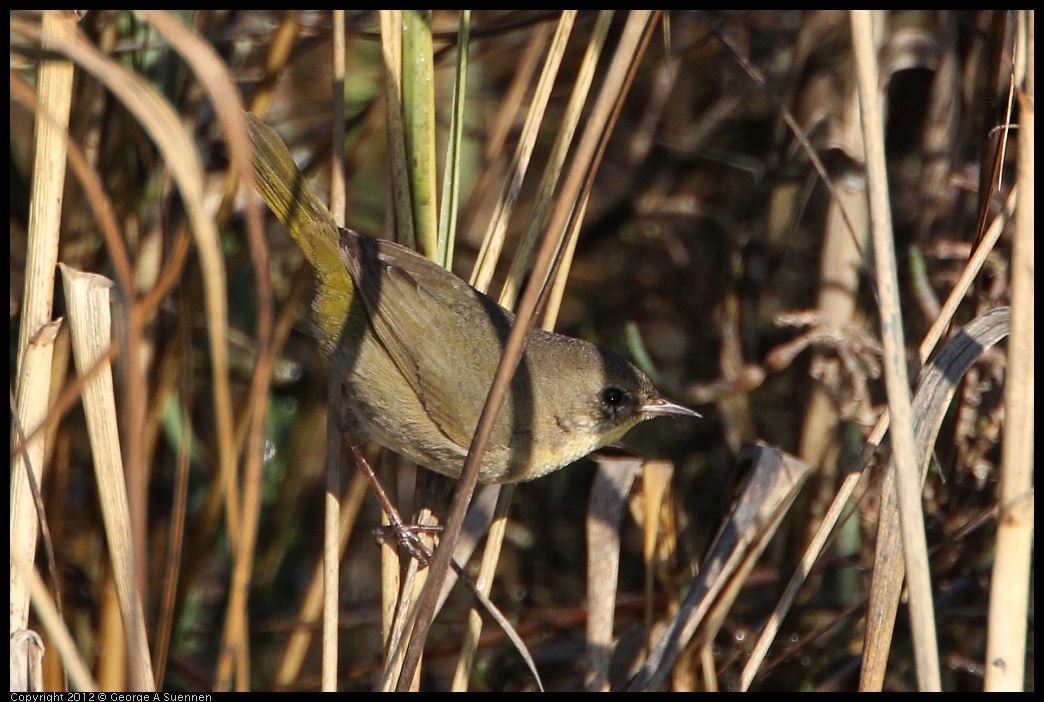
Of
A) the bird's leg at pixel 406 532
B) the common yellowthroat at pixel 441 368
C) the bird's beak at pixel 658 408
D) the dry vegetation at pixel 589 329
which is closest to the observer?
the dry vegetation at pixel 589 329

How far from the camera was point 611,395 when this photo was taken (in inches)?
102

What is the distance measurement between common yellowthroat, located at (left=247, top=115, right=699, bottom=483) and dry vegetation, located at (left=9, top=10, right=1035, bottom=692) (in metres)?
0.14

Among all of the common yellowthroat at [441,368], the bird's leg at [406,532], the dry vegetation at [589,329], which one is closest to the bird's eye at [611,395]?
the common yellowthroat at [441,368]

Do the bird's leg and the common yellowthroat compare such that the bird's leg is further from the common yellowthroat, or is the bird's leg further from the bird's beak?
Result: the bird's beak

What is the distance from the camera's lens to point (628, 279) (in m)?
3.96

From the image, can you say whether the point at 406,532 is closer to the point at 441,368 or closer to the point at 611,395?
the point at 441,368

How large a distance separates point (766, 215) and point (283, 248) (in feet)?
6.40

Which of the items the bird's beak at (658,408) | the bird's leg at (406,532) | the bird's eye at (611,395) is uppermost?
the bird's eye at (611,395)

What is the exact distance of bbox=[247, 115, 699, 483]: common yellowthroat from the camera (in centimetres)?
246

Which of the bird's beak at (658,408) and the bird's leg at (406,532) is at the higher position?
the bird's beak at (658,408)

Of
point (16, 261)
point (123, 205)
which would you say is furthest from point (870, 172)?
point (16, 261)

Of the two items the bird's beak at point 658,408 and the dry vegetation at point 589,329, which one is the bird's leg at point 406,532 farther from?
the bird's beak at point 658,408

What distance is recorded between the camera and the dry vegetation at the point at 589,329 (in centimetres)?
147

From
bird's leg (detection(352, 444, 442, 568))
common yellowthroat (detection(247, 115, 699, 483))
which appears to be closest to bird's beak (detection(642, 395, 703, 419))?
common yellowthroat (detection(247, 115, 699, 483))
